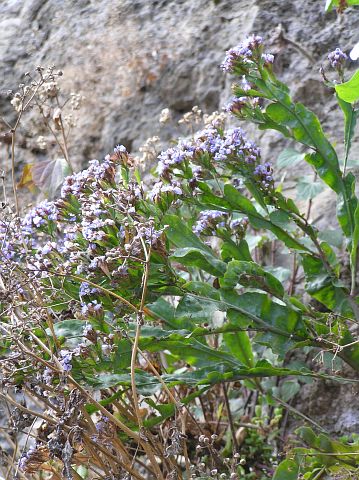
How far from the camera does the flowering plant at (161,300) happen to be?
4.99 ft

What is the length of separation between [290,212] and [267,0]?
4.44 feet

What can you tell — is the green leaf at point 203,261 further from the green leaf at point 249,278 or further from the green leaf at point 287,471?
the green leaf at point 287,471

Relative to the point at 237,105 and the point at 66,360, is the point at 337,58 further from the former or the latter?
the point at 66,360

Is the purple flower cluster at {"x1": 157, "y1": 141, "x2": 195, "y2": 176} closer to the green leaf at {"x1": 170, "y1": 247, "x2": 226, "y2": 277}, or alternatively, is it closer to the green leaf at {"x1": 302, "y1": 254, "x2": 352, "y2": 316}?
the green leaf at {"x1": 170, "y1": 247, "x2": 226, "y2": 277}

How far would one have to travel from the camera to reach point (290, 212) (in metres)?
1.94

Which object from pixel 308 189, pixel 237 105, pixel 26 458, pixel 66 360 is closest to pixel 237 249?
pixel 237 105

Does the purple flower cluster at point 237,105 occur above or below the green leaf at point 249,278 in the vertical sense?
above

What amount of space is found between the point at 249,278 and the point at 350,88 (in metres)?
0.49

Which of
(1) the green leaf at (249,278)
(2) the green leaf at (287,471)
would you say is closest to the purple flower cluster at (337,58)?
(1) the green leaf at (249,278)

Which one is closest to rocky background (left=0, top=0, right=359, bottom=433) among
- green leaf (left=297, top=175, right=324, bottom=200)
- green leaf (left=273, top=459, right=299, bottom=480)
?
green leaf (left=297, top=175, right=324, bottom=200)

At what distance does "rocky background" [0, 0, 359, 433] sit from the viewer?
281 centimetres

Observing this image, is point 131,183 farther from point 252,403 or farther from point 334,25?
point 334,25

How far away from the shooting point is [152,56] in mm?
3156

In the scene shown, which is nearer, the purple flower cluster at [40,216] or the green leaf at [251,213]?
the purple flower cluster at [40,216]
